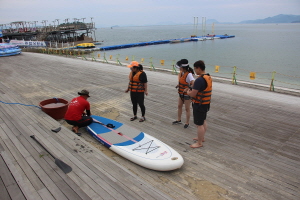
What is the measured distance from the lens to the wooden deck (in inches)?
126

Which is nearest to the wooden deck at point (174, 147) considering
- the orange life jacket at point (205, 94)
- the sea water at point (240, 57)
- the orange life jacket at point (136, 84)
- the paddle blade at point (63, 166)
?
the paddle blade at point (63, 166)

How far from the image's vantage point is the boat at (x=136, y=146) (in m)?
3.95

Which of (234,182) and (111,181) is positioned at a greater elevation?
(111,181)

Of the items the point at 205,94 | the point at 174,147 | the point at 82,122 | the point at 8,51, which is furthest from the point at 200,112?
the point at 8,51

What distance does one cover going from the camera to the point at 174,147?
4848mm

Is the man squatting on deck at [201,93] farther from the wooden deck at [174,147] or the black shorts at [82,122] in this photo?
the black shorts at [82,122]

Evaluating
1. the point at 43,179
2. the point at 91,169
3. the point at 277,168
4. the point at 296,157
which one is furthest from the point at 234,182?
the point at 43,179

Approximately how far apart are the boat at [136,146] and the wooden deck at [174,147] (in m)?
0.14

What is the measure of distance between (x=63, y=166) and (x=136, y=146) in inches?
58.9

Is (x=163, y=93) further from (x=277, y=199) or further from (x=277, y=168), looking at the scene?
(x=277, y=199)

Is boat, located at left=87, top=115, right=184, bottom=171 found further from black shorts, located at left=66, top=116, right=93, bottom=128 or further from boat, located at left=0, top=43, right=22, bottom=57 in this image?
boat, located at left=0, top=43, right=22, bottom=57

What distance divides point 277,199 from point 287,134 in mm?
2694

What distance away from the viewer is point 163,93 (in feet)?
30.2

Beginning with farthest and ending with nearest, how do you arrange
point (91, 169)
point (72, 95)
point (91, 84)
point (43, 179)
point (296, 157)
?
point (91, 84), point (72, 95), point (296, 157), point (91, 169), point (43, 179)
